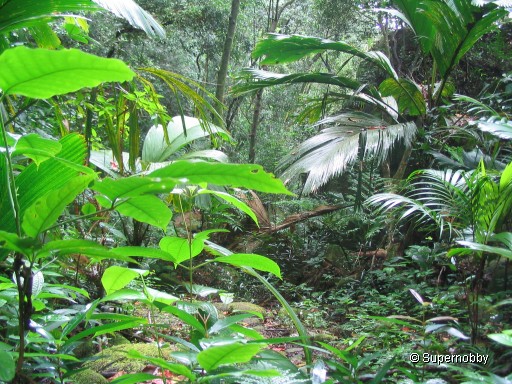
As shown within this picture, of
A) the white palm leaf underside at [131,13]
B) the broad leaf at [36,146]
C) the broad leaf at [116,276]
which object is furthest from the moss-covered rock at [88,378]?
the white palm leaf underside at [131,13]

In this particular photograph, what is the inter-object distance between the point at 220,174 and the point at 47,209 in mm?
242

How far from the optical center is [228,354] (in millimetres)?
Answer: 613

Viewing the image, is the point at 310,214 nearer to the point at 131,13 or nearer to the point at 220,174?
the point at 131,13

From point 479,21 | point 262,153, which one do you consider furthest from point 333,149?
point 262,153

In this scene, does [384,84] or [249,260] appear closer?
[249,260]

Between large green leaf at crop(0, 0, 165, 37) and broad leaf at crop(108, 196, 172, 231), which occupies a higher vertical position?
large green leaf at crop(0, 0, 165, 37)

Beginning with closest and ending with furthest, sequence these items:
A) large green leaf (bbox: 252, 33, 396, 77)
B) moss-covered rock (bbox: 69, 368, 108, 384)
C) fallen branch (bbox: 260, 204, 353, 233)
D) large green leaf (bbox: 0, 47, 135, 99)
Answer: large green leaf (bbox: 0, 47, 135, 99)
moss-covered rock (bbox: 69, 368, 108, 384)
large green leaf (bbox: 252, 33, 396, 77)
fallen branch (bbox: 260, 204, 353, 233)

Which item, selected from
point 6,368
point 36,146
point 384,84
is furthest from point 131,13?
point 384,84

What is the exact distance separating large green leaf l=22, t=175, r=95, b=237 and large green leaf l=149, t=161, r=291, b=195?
0.11m

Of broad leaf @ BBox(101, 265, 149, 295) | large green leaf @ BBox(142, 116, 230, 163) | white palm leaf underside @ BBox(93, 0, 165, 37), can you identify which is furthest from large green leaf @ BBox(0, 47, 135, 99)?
large green leaf @ BBox(142, 116, 230, 163)

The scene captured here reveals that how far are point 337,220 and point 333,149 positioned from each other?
147 cm

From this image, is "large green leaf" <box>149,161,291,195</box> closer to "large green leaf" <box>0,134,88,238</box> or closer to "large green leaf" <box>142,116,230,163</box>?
"large green leaf" <box>0,134,88,238</box>

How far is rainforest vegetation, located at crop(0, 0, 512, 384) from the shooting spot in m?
0.65

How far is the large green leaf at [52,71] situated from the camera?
0.52m
